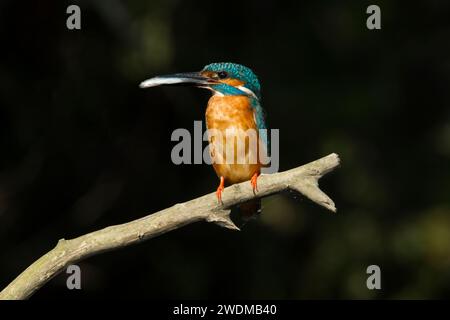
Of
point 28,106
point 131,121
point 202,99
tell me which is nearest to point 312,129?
point 202,99

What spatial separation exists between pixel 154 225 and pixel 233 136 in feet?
2.43

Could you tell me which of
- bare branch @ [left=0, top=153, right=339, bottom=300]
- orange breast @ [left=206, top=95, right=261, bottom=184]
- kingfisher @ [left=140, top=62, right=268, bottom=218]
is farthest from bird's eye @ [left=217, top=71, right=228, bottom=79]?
bare branch @ [left=0, top=153, right=339, bottom=300]

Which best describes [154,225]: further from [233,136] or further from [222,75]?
[222,75]

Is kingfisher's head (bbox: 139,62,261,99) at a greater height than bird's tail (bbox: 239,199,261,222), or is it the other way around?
kingfisher's head (bbox: 139,62,261,99)

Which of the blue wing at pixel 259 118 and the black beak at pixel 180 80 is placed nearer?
the black beak at pixel 180 80

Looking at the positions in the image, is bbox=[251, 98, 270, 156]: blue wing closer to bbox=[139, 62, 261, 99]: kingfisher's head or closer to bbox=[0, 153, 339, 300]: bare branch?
bbox=[139, 62, 261, 99]: kingfisher's head

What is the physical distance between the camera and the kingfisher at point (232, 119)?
371 cm

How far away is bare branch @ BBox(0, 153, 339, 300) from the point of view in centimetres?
310

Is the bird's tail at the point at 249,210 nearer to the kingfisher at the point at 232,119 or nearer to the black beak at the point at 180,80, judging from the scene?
the kingfisher at the point at 232,119

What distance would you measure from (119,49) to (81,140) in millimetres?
680

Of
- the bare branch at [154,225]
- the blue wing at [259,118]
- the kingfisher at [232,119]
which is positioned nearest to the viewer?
the bare branch at [154,225]

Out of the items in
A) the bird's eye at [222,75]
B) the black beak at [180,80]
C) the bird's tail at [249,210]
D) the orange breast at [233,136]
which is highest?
the bird's eye at [222,75]

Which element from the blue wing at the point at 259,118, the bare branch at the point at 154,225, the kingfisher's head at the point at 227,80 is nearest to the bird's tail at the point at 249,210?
the blue wing at the point at 259,118

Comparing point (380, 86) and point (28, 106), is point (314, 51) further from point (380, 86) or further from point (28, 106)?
point (28, 106)
